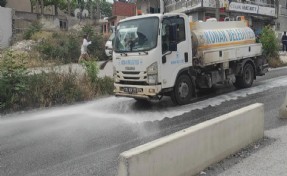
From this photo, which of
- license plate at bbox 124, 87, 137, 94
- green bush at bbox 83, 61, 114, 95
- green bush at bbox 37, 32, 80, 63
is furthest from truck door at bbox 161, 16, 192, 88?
green bush at bbox 37, 32, 80, 63

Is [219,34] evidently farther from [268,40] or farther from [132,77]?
[268,40]

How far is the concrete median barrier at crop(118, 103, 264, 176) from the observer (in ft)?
15.2

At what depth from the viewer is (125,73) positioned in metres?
10.8

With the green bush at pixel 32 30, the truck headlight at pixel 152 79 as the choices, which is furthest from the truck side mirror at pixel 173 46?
the green bush at pixel 32 30

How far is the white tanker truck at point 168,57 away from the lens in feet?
33.7

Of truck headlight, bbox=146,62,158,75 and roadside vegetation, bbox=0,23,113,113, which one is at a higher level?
truck headlight, bbox=146,62,158,75

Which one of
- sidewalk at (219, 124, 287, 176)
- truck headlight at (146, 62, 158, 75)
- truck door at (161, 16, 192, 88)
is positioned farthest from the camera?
truck door at (161, 16, 192, 88)

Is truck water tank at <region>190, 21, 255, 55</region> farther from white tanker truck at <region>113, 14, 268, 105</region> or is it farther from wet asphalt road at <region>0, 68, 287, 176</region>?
wet asphalt road at <region>0, 68, 287, 176</region>

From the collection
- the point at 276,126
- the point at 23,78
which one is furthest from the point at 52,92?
the point at 276,126

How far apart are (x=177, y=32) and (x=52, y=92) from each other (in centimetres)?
422

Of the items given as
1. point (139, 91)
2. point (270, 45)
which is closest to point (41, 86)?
point (139, 91)

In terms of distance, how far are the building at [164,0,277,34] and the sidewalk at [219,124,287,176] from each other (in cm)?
2930

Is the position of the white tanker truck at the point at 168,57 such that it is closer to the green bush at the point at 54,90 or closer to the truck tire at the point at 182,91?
the truck tire at the point at 182,91

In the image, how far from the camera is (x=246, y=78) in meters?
13.9
